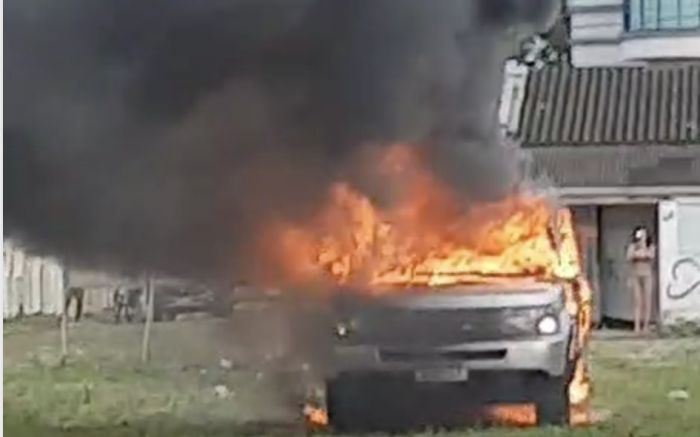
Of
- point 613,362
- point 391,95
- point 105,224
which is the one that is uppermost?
point 391,95

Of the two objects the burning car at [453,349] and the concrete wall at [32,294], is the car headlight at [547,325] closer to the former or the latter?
the burning car at [453,349]

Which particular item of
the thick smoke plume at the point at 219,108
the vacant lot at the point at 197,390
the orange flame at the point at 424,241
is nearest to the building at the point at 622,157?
the vacant lot at the point at 197,390

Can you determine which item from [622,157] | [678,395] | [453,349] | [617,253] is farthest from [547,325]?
[617,253]

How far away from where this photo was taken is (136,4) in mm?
13305

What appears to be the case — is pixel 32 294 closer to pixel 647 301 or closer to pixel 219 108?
pixel 647 301

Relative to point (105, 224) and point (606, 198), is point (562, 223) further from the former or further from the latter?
point (606, 198)

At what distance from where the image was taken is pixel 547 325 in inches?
495

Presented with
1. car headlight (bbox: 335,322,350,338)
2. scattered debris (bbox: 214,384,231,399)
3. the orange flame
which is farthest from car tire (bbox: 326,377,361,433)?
scattered debris (bbox: 214,384,231,399)

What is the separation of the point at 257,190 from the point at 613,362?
22.7 ft

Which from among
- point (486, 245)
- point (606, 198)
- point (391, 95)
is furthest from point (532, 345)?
point (606, 198)

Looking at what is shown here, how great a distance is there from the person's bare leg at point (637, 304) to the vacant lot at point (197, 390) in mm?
1756

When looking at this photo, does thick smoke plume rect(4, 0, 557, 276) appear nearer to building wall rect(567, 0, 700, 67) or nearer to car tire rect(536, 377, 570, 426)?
car tire rect(536, 377, 570, 426)

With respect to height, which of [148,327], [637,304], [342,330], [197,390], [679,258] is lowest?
[197,390]

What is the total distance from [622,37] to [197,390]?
45.1 feet
